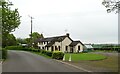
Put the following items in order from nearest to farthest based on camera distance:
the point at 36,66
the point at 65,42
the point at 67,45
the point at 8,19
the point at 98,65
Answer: the point at 36,66, the point at 98,65, the point at 8,19, the point at 67,45, the point at 65,42

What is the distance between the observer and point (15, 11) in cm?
4469

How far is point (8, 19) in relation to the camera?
4291 cm

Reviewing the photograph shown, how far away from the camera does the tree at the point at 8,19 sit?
41.4 meters

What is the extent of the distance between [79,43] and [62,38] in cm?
545

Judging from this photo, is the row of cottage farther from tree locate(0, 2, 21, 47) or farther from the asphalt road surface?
the asphalt road surface

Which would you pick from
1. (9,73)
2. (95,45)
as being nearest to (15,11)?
(9,73)

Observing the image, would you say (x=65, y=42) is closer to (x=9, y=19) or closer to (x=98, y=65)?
(x=9, y=19)

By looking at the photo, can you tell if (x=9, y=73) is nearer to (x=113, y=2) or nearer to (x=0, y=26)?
(x=113, y=2)

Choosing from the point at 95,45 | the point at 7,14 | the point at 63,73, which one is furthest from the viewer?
the point at 95,45

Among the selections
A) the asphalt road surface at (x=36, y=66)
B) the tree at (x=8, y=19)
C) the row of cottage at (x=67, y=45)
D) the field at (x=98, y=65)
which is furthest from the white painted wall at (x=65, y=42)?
the asphalt road surface at (x=36, y=66)

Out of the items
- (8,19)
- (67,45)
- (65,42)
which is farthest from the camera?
(65,42)

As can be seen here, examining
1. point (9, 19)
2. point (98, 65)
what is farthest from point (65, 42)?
point (98, 65)

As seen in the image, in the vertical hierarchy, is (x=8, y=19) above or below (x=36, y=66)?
above

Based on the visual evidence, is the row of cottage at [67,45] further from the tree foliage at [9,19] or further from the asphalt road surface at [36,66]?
the asphalt road surface at [36,66]
